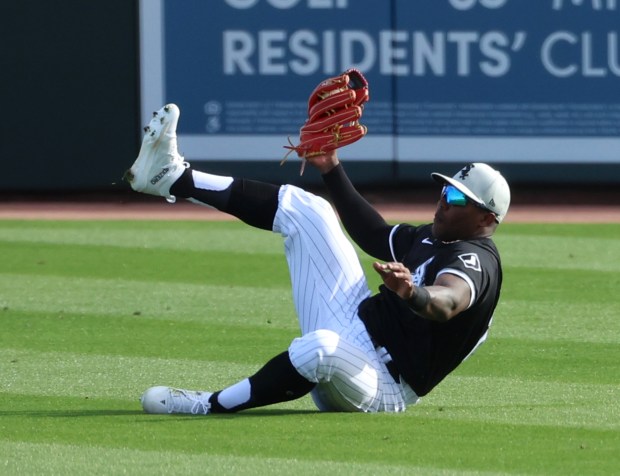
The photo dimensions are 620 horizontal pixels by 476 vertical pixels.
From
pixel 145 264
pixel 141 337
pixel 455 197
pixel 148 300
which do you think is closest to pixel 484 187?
pixel 455 197

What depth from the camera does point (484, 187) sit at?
5.17 m

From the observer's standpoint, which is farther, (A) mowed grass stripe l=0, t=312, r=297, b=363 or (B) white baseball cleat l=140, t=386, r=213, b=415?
(A) mowed grass stripe l=0, t=312, r=297, b=363

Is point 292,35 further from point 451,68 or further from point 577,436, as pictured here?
point 577,436

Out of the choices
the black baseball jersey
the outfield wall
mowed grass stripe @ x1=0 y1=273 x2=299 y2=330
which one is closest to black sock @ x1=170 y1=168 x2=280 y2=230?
the black baseball jersey

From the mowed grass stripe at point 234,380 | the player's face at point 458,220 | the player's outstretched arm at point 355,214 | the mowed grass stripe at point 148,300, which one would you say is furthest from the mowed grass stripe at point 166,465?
the mowed grass stripe at point 148,300

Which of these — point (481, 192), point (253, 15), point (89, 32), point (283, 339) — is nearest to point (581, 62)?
point (253, 15)

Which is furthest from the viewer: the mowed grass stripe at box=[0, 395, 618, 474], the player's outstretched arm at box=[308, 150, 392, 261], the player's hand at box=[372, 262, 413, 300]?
the player's outstretched arm at box=[308, 150, 392, 261]

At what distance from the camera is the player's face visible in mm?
5184

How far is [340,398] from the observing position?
533cm

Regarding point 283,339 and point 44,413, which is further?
point 283,339

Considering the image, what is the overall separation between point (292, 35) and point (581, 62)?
Answer: 3.15 m

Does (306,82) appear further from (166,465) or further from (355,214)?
(166,465)

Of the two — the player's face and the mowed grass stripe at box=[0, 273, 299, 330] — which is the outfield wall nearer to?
the mowed grass stripe at box=[0, 273, 299, 330]

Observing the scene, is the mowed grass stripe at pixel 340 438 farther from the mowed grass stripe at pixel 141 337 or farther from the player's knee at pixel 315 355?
the mowed grass stripe at pixel 141 337
